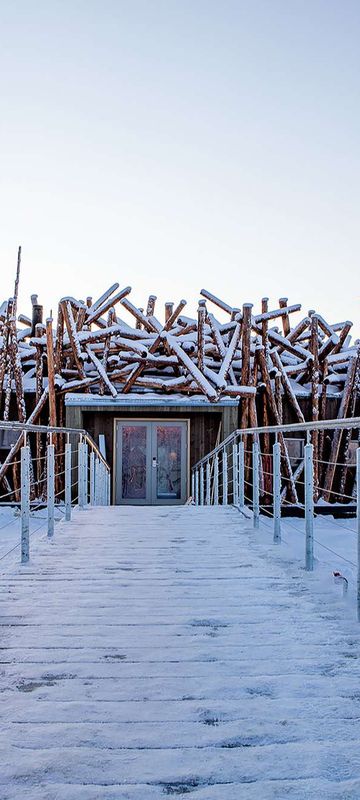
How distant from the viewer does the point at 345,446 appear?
1644 centimetres

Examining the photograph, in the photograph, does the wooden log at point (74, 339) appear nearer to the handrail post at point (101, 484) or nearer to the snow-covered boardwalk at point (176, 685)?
the handrail post at point (101, 484)

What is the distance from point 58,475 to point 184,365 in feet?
12.8

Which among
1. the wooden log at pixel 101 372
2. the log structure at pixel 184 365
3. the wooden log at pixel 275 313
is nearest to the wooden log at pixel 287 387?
the log structure at pixel 184 365

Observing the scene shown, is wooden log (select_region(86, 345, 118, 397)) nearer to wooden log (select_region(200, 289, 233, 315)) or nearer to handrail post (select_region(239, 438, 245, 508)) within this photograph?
wooden log (select_region(200, 289, 233, 315))

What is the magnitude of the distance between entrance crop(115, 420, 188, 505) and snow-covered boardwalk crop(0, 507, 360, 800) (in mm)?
10378

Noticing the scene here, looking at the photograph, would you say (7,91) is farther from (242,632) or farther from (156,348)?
(242,632)

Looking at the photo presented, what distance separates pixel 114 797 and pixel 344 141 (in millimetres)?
11809

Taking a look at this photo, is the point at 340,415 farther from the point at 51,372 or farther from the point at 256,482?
the point at 256,482

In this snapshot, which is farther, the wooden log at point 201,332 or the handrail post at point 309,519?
the wooden log at point 201,332

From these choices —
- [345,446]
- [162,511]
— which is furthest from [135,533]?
[345,446]

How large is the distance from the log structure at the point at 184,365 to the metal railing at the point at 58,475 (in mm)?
240

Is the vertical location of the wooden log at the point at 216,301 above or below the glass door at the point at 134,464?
above

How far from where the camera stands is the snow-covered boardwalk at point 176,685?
2104 millimetres

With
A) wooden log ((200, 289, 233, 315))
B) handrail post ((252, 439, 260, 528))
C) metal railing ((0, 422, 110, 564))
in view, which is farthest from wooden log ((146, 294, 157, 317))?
handrail post ((252, 439, 260, 528))
